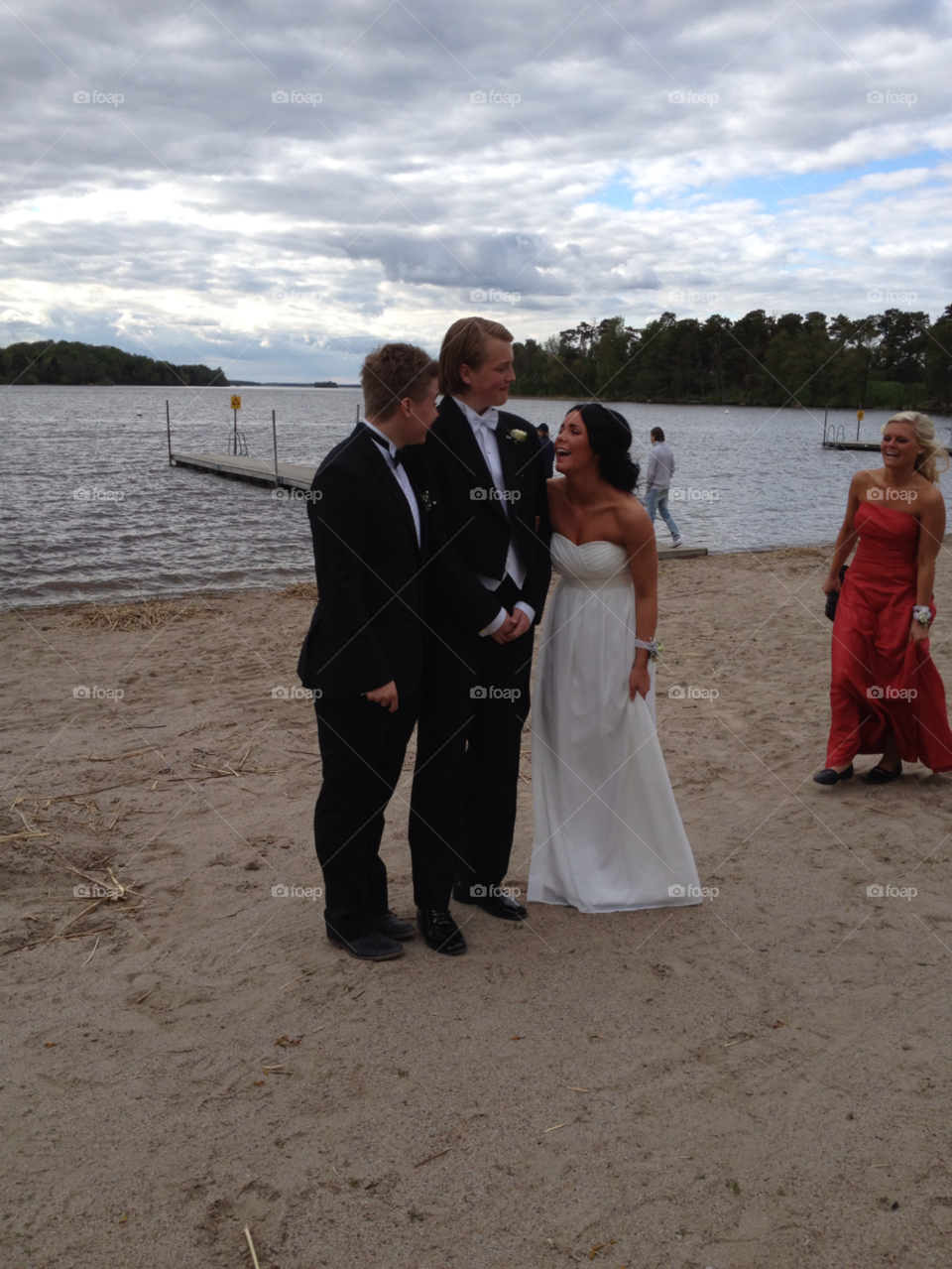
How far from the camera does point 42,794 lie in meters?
5.51

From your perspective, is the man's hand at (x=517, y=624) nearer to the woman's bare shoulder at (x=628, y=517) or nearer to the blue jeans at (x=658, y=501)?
the woman's bare shoulder at (x=628, y=517)

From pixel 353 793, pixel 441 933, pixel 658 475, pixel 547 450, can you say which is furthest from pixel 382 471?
pixel 658 475

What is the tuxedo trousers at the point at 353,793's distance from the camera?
3.48 meters

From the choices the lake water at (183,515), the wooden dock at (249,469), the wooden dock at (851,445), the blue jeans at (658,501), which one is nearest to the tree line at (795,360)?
the wooden dock at (851,445)

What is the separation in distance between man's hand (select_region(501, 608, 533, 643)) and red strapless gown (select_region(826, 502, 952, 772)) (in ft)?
9.28

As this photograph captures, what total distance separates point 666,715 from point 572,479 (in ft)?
12.3

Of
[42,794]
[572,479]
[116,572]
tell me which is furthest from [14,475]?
[572,479]

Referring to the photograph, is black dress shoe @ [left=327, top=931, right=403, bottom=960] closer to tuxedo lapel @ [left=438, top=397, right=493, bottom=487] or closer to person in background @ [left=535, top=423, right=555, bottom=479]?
tuxedo lapel @ [left=438, top=397, right=493, bottom=487]

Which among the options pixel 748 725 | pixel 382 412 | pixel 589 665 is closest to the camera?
pixel 382 412

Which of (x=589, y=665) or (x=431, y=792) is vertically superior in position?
(x=589, y=665)

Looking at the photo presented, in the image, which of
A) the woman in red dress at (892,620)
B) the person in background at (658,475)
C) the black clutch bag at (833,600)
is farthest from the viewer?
the person in background at (658,475)

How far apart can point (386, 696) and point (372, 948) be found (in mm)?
1068

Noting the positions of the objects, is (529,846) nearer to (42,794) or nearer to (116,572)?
(42,794)

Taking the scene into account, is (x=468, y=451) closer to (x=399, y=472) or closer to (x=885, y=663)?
(x=399, y=472)
